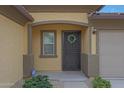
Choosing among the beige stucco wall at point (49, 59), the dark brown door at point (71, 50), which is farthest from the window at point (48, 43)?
the dark brown door at point (71, 50)

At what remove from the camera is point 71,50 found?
17.7 metres

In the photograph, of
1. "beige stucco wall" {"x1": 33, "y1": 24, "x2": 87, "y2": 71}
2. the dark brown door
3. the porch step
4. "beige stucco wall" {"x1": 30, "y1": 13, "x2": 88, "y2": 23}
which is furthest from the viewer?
the dark brown door

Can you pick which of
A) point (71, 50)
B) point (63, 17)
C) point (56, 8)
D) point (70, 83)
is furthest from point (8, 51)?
point (71, 50)

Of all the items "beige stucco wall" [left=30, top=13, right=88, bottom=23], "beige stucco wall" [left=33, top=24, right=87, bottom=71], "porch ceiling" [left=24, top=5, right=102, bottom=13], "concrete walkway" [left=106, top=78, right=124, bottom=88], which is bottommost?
"concrete walkway" [left=106, top=78, right=124, bottom=88]

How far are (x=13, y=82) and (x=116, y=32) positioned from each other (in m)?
6.13

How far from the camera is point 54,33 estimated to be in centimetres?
1741

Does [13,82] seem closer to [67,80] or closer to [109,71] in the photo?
[67,80]

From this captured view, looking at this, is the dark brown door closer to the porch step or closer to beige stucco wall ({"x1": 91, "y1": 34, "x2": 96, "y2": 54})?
beige stucco wall ({"x1": 91, "y1": 34, "x2": 96, "y2": 54})

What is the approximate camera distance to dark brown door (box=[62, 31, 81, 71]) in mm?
17594

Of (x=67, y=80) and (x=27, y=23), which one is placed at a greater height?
(x=27, y=23)

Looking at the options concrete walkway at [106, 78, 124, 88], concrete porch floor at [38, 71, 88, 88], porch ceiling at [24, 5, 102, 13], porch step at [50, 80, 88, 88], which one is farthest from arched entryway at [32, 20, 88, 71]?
porch step at [50, 80, 88, 88]

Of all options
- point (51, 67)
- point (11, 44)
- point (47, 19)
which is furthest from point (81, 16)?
point (11, 44)

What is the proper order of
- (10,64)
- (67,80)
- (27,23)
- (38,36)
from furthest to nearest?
(38,36) < (27,23) < (67,80) < (10,64)

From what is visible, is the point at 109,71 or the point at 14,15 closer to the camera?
the point at 14,15
